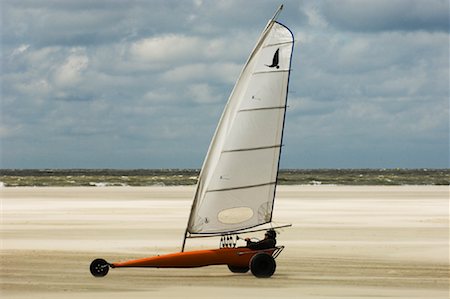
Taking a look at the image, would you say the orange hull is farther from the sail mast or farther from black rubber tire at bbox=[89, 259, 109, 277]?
the sail mast

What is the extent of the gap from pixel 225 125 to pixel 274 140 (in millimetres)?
1018

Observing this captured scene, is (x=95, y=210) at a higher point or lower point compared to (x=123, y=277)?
higher

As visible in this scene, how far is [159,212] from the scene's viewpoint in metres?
39.2

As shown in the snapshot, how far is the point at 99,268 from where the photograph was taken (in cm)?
1766

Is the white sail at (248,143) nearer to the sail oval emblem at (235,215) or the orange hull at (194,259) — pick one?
the sail oval emblem at (235,215)

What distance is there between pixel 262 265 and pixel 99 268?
3.05 metres

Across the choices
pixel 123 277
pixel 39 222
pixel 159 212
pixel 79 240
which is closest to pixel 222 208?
pixel 123 277

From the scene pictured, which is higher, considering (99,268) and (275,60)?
(275,60)

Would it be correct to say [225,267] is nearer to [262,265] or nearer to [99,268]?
[262,265]

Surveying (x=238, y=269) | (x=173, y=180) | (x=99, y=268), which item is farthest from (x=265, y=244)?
(x=173, y=180)

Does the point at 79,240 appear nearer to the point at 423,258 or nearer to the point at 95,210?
the point at 423,258

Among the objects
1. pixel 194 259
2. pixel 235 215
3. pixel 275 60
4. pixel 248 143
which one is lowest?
pixel 194 259

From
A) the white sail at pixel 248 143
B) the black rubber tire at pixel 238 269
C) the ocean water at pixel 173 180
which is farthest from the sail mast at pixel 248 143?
the ocean water at pixel 173 180

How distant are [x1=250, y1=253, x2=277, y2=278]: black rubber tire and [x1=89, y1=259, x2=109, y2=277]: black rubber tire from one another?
2728mm
